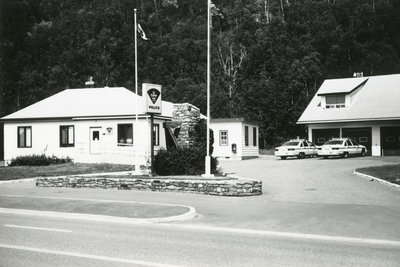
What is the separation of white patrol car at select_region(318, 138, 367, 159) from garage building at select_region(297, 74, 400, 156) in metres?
3.41

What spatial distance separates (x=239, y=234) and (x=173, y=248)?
265cm

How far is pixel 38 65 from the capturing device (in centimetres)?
8131

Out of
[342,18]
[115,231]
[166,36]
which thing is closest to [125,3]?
[166,36]

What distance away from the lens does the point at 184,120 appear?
25219 millimetres

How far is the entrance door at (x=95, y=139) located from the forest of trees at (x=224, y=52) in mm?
24957

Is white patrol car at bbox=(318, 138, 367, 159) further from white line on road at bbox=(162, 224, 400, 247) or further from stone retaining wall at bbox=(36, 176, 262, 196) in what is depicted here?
white line on road at bbox=(162, 224, 400, 247)

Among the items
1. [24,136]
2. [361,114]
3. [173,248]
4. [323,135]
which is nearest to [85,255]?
[173,248]

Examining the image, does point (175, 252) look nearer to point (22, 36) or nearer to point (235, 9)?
point (235, 9)

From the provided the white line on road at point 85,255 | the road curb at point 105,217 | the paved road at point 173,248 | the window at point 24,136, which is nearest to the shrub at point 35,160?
the window at point 24,136

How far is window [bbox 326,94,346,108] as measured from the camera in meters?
45.4

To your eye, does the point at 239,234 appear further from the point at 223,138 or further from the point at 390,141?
the point at 390,141

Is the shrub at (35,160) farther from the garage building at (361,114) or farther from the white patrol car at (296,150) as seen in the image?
the garage building at (361,114)

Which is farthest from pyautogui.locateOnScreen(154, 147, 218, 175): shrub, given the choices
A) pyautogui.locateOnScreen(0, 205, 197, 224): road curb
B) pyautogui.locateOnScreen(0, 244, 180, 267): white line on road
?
pyautogui.locateOnScreen(0, 244, 180, 267): white line on road

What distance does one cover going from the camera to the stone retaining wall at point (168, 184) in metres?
20.0
